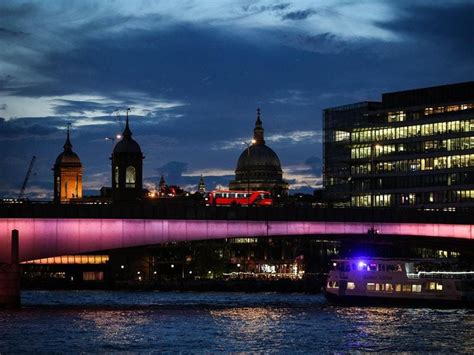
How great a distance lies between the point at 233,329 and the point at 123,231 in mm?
25381

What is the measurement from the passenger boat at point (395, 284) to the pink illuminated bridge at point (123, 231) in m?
4.99

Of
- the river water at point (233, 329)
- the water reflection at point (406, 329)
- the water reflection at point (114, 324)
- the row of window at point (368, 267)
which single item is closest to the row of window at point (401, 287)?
the row of window at point (368, 267)

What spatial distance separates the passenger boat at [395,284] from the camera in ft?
426

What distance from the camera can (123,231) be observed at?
12469 centimetres

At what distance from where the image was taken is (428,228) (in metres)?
141

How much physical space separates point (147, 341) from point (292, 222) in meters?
44.6

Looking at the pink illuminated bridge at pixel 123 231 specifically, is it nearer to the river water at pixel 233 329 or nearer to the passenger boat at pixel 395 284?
the passenger boat at pixel 395 284

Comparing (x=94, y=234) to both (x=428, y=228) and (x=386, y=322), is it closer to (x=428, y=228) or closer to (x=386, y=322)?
(x=386, y=322)

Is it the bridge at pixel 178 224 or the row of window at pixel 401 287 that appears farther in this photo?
the row of window at pixel 401 287

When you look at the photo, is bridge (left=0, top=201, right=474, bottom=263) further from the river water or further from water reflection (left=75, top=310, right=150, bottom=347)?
water reflection (left=75, top=310, right=150, bottom=347)

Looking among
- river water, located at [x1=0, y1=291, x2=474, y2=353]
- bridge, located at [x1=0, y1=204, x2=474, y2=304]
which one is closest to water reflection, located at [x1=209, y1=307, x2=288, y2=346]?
river water, located at [x1=0, y1=291, x2=474, y2=353]

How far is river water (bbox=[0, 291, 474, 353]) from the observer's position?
292 feet

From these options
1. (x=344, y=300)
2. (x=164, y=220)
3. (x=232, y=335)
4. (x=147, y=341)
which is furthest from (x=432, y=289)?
(x=147, y=341)

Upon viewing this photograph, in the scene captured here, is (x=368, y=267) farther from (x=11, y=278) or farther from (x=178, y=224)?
(x=11, y=278)
